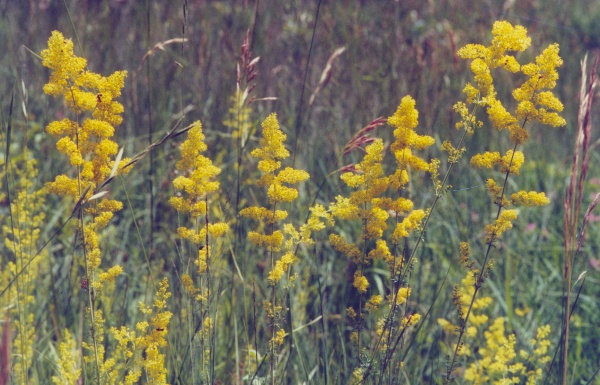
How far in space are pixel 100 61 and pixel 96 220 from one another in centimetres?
349

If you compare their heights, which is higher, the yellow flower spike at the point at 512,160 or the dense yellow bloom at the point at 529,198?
the yellow flower spike at the point at 512,160

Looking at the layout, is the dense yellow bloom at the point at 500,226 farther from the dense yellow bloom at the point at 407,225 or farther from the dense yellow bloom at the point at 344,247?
the dense yellow bloom at the point at 344,247

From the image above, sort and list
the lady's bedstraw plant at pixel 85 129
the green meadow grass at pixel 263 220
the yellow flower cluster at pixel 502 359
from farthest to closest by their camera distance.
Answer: the yellow flower cluster at pixel 502 359
the green meadow grass at pixel 263 220
the lady's bedstraw plant at pixel 85 129

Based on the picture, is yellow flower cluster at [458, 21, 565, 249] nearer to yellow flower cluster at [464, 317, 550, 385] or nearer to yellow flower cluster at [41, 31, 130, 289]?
yellow flower cluster at [464, 317, 550, 385]

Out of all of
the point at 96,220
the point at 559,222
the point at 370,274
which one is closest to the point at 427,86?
the point at 559,222

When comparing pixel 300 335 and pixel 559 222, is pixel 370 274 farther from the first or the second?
pixel 559 222

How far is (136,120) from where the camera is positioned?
170 inches

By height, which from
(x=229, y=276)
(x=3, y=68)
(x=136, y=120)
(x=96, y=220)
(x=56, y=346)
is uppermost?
(x=3, y=68)

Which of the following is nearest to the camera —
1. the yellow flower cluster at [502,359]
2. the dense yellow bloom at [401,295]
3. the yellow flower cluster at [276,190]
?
the yellow flower cluster at [276,190]

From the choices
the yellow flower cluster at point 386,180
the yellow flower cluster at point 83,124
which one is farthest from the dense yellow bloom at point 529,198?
the yellow flower cluster at point 83,124

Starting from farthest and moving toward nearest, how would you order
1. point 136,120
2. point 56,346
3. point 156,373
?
point 136,120
point 56,346
point 156,373

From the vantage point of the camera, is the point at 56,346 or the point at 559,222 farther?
the point at 559,222

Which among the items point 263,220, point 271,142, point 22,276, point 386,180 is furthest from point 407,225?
point 263,220

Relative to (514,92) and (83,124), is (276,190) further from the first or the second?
(514,92)
